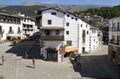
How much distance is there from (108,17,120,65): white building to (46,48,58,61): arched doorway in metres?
11.6

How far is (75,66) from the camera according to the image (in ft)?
175

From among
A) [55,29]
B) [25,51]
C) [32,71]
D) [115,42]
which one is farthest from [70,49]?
[32,71]

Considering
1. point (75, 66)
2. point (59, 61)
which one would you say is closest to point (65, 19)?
point (59, 61)

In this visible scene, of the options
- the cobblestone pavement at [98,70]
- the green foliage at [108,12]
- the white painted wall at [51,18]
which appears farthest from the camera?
the green foliage at [108,12]

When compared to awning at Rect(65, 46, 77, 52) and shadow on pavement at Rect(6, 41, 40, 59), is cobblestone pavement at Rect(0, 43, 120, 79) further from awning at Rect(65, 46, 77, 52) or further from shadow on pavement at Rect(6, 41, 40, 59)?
awning at Rect(65, 46, 77, 52)

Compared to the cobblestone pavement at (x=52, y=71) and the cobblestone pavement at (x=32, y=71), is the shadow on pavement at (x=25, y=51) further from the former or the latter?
the cobblestone pavement at (x=32, y=71)

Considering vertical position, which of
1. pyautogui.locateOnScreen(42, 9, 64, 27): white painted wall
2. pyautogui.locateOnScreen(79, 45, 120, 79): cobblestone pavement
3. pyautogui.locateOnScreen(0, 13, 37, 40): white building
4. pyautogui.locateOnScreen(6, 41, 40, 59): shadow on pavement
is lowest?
pyautogui.locateOnScreen(79, 45, 120, 79): cobblestone pavement

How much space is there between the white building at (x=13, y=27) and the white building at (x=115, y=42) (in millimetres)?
41478

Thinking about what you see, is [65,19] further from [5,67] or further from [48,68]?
[5,67]

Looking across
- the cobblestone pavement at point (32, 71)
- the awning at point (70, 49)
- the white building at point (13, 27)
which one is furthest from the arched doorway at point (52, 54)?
the white building at point (13, 27)

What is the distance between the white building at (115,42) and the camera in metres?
55.4

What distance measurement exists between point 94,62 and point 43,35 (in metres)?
12.1

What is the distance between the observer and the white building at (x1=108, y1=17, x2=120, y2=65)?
55394 millimetres

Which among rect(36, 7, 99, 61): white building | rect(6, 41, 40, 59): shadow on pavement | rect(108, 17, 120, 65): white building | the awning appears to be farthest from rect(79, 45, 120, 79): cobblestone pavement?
rect(6, 41, 40, 59): shadow on pavement
